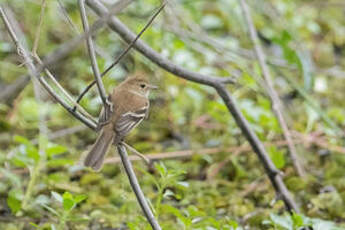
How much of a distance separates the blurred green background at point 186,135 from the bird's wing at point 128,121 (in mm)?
202

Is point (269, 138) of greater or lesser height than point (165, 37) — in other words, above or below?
below

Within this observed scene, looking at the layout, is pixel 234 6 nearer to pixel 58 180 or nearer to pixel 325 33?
pixel 325 33

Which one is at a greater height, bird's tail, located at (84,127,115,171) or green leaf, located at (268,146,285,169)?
green leaf, located at (268,146,285,169)

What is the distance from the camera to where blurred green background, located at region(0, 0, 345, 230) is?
3.55 meters

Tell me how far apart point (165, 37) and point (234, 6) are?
1051mm

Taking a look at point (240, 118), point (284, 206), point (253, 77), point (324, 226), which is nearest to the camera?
point (324, 226)

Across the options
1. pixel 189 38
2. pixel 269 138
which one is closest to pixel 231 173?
pixel 269 138

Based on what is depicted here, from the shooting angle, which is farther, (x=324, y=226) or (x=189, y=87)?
(x=189, y=87)

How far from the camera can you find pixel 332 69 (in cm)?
569

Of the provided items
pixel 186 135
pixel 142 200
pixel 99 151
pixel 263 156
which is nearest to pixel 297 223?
pixel 263 156

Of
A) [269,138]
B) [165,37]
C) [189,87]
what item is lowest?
[269,138]

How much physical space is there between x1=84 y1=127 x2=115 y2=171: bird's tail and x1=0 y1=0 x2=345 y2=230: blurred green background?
0.20 meters

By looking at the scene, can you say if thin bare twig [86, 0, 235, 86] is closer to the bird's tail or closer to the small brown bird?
the small brown bird

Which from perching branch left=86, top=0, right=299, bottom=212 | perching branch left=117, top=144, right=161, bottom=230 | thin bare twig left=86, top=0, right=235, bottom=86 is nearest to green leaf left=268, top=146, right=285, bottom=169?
perching branch left=86, top=0, right=299, bottom=212
